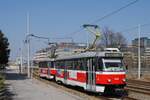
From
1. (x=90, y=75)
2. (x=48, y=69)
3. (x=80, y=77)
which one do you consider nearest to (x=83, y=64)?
(x=80, y=77)

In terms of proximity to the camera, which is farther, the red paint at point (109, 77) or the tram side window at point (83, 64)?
the tram side window at point (83, 64)

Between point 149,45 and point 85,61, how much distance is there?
156 ft

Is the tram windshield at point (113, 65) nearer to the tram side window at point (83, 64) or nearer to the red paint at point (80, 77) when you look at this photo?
the tram side window at point (83, 64)

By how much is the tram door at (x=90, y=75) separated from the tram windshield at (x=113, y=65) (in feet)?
3.33

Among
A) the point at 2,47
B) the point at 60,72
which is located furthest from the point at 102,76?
the point at 2,47

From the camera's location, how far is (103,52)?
23047 millimetres

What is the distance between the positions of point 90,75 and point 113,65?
6.02 feet

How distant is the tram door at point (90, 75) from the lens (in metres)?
23.5

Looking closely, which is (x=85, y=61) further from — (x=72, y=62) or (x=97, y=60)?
(x=72, y=62)

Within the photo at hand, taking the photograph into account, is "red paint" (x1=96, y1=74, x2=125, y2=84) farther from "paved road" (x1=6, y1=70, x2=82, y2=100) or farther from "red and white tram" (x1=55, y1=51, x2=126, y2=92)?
"paved road" (x1=6, y1=70, x2=82, y2=100)

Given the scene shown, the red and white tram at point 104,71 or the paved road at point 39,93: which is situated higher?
the red and white tram at point 104,71

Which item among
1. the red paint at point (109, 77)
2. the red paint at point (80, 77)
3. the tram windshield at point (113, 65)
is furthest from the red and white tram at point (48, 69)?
the red paint at point (109, 77)

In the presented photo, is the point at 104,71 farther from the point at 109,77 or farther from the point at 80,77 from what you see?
the point at 80,77

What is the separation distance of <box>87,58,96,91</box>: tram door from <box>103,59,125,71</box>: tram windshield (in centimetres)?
101
